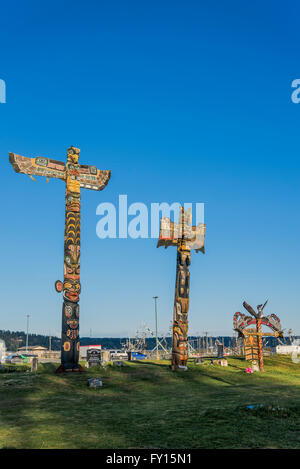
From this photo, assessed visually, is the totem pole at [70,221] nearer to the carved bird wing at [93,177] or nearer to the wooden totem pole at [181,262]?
the carved bird wing at [93,177]

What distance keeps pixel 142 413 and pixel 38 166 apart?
2014 centimetres

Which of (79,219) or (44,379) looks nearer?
(44,379)

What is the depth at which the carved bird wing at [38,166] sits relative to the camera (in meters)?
29.9

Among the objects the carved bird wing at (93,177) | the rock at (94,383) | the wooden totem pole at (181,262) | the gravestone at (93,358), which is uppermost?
the carved bird wing at (93,177)

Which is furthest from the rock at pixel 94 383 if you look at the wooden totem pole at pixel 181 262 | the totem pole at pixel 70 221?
the wooden totem pole at pixel 181 262

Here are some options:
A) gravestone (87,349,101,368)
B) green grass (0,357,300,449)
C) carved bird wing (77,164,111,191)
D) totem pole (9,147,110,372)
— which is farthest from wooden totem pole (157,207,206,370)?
totem pole (9,147,110,372)

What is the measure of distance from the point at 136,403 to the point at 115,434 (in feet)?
23.7

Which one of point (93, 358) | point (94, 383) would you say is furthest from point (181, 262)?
point (94, 383)

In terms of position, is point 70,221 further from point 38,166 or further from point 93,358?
point 93,358

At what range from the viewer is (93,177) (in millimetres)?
32781

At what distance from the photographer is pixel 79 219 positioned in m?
30.9
